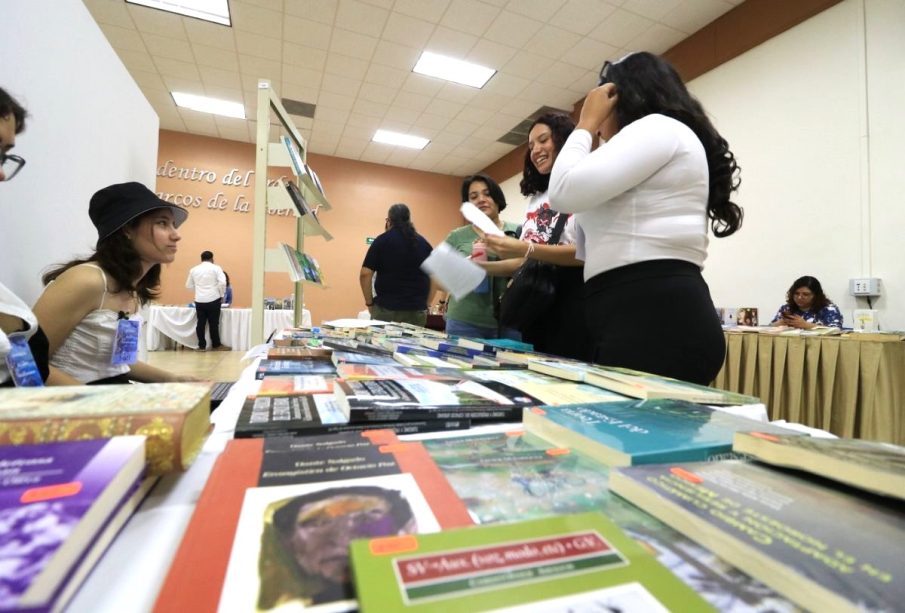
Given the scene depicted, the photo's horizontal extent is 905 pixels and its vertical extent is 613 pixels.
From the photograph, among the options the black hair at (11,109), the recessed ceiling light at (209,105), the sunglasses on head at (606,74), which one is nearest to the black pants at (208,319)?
the recessed ceiling light at (209,105)

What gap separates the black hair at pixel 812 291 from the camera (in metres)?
3.00

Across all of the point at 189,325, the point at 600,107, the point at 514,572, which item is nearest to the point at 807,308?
the point at 600,107

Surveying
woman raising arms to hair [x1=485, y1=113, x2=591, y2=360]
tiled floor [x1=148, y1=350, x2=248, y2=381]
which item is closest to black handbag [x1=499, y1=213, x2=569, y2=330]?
woman raising arms to hair [x1=485, y1=113, x2=591, y2=360]

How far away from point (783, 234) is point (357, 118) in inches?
195

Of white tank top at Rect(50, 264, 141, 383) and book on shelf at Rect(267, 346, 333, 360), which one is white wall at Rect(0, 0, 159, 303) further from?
book on shelf at Rect(267, 346, 333, 360)

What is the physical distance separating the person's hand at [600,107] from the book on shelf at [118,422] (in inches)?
38.6

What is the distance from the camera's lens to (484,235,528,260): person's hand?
1.26m

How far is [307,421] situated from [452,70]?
485 cm

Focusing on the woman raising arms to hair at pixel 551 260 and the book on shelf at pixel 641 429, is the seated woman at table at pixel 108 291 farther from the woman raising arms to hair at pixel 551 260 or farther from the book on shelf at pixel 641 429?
the book on shelf at pixel 641 429

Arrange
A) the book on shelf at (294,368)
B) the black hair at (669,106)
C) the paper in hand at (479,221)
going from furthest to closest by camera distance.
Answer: the paper in hand at (479,221)
the black hair at (669,106)
the book on shelf at (294,368)

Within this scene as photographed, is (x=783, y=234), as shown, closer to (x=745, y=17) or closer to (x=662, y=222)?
(x=745, y=17)

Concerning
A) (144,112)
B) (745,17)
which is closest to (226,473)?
(144,112)

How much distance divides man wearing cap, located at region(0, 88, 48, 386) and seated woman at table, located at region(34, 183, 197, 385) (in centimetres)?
25

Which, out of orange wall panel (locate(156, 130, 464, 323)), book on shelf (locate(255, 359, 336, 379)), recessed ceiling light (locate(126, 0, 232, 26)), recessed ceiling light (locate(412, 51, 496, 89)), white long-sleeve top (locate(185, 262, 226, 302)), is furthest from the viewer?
orange wall panel (locate(156, 130, 464, 323))
